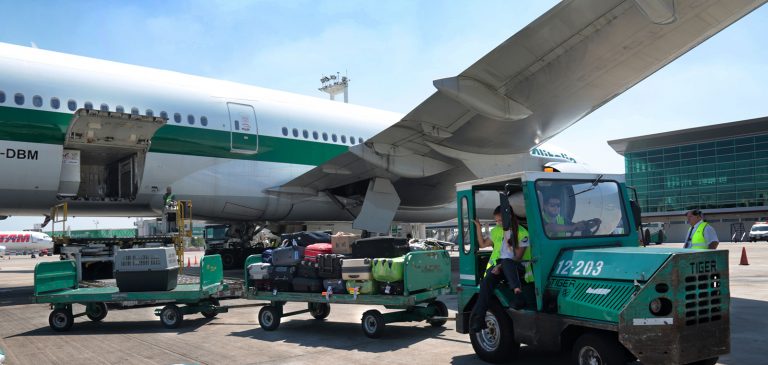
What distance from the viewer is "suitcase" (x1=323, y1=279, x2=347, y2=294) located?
8.41 m

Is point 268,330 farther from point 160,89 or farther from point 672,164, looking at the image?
point 672,164

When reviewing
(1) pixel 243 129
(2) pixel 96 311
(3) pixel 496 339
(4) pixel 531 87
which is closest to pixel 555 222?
(3) pixel 496 339

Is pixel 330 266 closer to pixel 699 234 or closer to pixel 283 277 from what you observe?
pixel 283 277

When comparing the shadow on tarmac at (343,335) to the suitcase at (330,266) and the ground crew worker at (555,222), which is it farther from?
the ground crew worker at (555,222)

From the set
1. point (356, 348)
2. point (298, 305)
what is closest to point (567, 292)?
point (356, 348)

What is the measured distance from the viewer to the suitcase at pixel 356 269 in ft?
26.9

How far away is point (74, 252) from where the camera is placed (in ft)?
41.9

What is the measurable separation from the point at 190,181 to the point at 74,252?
319 centimetres

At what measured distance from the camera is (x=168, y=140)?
1441cm

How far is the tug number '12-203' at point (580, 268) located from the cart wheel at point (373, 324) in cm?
284

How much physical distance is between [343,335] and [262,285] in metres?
1.72

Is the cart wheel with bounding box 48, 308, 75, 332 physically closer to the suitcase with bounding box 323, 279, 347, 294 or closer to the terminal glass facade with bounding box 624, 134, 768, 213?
the suitcase with bounding box 323, 279, 347, 294

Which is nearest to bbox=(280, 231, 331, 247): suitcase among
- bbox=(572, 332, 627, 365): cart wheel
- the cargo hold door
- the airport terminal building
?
the cargo hold door

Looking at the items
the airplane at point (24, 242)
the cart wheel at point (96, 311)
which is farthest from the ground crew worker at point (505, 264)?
the airplane at point (24, 242)
